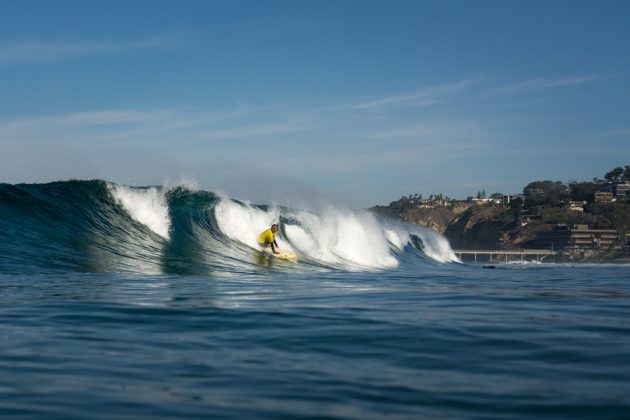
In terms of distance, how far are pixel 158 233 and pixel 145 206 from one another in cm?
161

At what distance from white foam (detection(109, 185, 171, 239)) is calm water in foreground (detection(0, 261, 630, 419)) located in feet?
44.9

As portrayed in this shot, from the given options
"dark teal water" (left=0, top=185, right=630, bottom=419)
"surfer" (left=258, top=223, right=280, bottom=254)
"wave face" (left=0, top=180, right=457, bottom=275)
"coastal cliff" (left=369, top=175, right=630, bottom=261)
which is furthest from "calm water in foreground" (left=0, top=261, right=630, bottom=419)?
"coastal cliff" (left=369, top=175, right=630, bottom=261)

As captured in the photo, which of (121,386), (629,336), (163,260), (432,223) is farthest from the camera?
(432,223)

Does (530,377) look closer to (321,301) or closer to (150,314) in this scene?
(150,314)

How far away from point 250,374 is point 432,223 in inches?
7381

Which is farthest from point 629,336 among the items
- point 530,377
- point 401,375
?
point 401,375

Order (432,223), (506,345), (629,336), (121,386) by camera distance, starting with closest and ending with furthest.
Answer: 1. (121,386)
2. (506,345)
3. (629,336)
4. (432,223)

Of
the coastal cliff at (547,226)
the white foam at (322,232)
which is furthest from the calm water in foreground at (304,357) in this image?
the coastal cliff at (547,226)

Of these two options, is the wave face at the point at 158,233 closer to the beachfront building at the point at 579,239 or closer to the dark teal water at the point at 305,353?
the dark teal water at the point at 305,353

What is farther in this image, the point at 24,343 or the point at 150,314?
the point at 150,314

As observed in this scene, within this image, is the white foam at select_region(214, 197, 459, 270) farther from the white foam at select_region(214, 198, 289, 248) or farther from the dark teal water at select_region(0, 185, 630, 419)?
the dark teal water at select_region(0, 185, 630, 419)

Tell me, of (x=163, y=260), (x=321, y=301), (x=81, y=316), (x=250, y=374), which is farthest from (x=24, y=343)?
(x=163, y=260)

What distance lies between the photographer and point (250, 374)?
5.01 m

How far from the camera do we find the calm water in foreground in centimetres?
425
